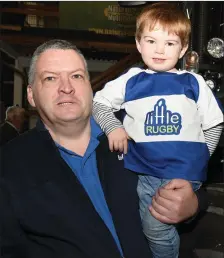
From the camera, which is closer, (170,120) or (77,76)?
(170,120)

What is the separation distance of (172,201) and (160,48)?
56 cm

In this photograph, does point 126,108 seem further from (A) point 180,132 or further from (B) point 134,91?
(A) point 180,132

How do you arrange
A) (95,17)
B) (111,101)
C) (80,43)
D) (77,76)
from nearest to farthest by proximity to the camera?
(111,101) < (77,76) < (80,43) < (95,17)

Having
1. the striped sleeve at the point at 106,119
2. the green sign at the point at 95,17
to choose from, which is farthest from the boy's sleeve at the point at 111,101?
the green sign at the point at 95,17

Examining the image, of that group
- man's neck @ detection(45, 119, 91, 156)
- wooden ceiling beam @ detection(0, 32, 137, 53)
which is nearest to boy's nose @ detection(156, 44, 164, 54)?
man's neck @ detection(45, 119, 91, 156)

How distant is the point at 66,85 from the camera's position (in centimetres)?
149

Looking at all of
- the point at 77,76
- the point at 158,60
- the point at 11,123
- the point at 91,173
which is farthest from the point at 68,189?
the point at 11,123

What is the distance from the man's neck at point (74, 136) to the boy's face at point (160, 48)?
0.40 meters

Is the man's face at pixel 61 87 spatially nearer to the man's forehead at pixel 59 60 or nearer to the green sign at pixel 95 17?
the man's forehead at pixel 59 60

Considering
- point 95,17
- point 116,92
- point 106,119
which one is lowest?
point 106,119

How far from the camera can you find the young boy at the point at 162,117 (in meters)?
1.34

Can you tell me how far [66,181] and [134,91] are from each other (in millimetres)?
426

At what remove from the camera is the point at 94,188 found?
143cm

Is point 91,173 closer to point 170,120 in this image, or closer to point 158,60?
point 170,120
